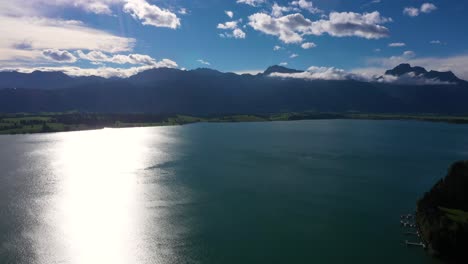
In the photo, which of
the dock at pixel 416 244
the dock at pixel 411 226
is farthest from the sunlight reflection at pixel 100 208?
the dock at pixel 411 226

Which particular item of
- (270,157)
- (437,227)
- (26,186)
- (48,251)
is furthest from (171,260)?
(270,157)

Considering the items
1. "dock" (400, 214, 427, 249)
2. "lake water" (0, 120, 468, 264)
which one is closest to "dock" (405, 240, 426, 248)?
"dock" (400, 214, 427, 249)

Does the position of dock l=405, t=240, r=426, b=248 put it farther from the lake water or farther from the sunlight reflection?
the sunlight reflection

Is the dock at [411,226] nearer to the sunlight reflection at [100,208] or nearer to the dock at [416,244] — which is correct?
the dock at [416,244]

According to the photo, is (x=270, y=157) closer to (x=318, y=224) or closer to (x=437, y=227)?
(x=318, y=224)

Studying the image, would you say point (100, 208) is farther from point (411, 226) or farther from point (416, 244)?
point (411, 226)

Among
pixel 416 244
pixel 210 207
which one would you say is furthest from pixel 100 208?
pixel 416 244

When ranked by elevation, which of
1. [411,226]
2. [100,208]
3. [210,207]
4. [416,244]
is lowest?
[100,208]
